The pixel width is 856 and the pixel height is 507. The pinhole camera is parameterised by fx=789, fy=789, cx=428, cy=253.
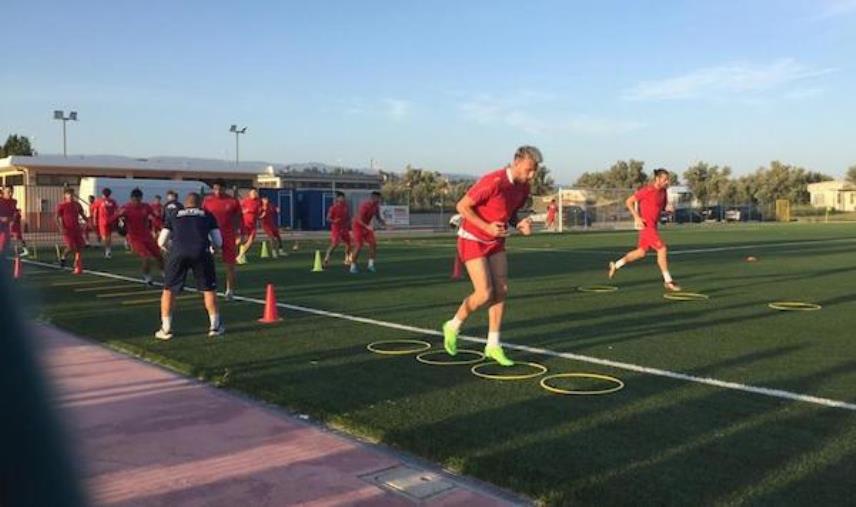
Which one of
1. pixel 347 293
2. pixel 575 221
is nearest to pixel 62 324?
pixel 347 293

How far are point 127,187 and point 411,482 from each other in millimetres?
36559

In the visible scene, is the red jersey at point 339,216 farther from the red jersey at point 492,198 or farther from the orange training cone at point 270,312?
the red jersey at point 492,198

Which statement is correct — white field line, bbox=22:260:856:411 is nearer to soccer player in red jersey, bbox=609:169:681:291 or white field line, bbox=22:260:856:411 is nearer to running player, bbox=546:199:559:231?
soccer player in red jersey, bbox=609:169:681:291

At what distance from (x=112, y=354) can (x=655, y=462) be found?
5.85 metres

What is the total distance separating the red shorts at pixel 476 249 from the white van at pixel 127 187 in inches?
1221

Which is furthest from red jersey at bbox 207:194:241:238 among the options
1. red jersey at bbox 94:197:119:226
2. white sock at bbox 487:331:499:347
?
red jersey at bbox 94:197:119:226

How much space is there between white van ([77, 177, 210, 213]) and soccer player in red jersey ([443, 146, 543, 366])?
3106 centimetres

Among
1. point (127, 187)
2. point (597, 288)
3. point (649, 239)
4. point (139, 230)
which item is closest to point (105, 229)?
point (139, 230)

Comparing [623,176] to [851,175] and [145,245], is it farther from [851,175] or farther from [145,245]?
[145,245]

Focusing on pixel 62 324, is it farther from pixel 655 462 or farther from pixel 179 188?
pixel 179 188

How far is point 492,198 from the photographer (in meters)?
7.60

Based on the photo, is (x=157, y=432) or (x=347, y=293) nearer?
(x=157, y=432)

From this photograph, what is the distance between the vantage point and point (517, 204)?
786cm

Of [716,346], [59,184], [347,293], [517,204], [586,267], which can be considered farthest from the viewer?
[59,184]
